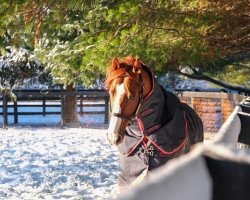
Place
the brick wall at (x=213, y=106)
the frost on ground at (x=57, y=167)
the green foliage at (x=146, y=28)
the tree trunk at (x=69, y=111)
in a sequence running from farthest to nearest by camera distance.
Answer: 1. the tree trunk at (x=69, y=111)
2. the brick wall at (x=213, y=106)
3. the green foliage at (x=146, y=28)
4. the frost on ground at (x=57, y=167)

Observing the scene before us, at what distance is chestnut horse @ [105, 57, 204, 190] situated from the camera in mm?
4859

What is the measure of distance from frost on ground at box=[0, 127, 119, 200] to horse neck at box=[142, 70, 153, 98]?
7.07 ft

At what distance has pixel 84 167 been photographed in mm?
10578

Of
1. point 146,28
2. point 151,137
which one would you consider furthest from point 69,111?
point 151,137

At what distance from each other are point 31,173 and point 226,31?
457cm

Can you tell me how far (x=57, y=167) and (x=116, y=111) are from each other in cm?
598

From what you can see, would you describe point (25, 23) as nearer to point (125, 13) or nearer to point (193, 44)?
point (125, 13)

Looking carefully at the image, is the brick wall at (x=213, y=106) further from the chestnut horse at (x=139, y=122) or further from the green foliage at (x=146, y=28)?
the chestnut horse at (x=139, y=122)

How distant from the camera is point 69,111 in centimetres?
2084

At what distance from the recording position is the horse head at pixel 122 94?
4.75 metres

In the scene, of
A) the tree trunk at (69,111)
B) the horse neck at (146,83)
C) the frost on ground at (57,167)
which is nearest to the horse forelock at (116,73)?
the horse neck at (146,83)

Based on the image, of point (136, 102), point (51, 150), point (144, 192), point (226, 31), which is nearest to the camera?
point (144, 192)

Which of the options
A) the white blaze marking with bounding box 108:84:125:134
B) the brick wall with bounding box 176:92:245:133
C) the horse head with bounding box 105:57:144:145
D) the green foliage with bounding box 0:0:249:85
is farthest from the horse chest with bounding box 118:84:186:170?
the brick wall with bounding box 176:92:245:133

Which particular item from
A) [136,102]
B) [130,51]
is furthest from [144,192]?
[130,51]
